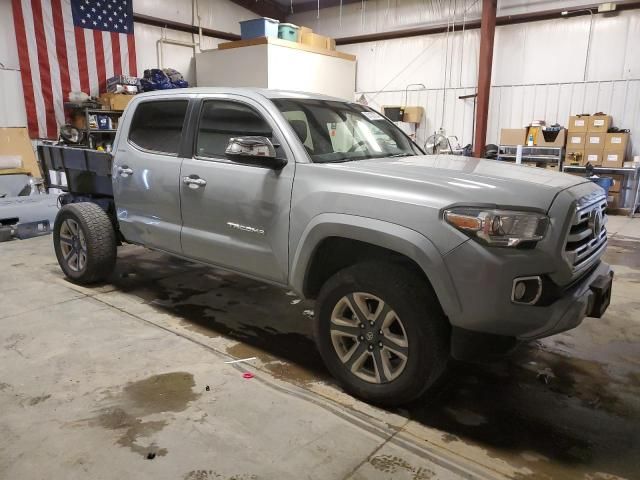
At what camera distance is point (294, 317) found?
3955mm

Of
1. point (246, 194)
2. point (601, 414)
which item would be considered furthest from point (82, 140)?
point (601, 414)

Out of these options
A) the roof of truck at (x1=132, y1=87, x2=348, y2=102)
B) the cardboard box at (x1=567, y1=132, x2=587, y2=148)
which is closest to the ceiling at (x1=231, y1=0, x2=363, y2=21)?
the cardboard box at (x1=567, y1=132, x2=587, y2=148)

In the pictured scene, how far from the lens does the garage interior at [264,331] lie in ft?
7.42

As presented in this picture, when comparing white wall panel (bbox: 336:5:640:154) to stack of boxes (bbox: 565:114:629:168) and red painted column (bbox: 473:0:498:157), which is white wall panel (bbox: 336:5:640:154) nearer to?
red painted column (bbox: 473:0:498:157)

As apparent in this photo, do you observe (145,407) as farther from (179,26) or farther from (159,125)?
(179,26)

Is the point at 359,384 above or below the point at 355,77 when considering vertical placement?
below

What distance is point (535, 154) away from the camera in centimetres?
971

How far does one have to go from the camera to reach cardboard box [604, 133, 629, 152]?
A: 8.75 metres

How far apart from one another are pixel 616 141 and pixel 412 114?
421 centimetres

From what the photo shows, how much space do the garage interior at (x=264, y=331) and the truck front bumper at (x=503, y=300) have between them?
223mm

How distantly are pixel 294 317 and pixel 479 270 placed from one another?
2.10 metres

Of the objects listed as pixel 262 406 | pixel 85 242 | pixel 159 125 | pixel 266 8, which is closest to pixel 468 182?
pixel 262 406

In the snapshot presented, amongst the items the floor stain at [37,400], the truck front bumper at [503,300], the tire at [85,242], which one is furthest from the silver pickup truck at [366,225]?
the floor stain at [37,400]

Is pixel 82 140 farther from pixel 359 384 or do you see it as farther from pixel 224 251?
pixel 359 384
